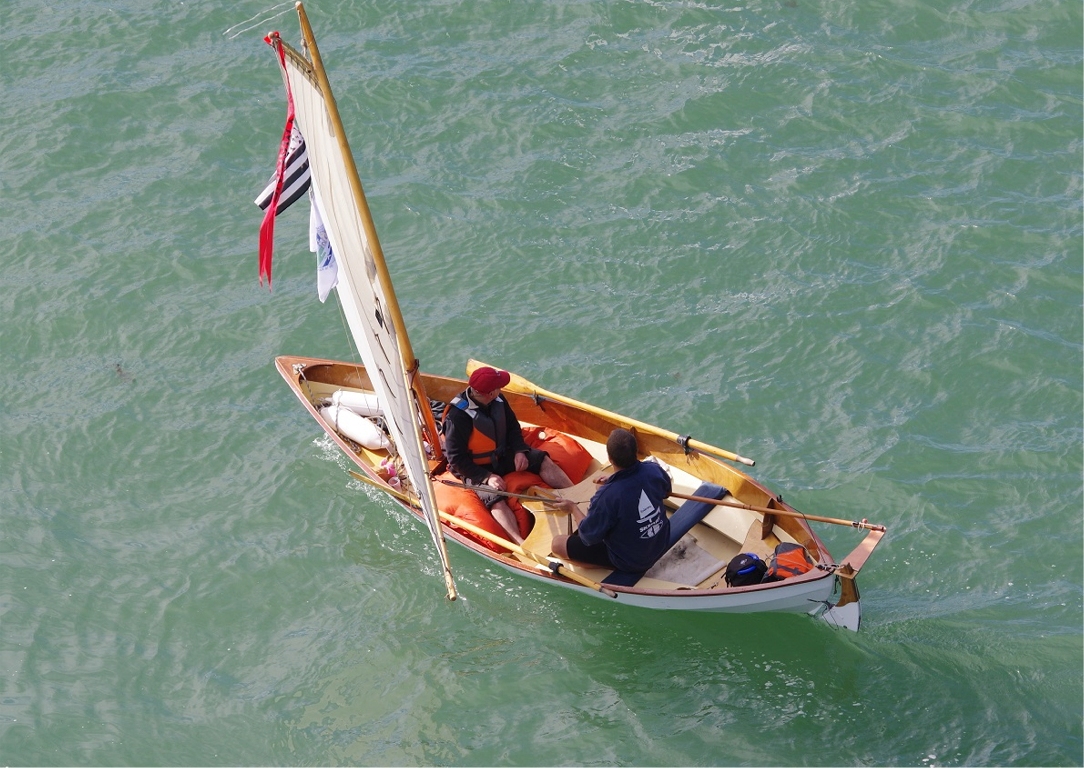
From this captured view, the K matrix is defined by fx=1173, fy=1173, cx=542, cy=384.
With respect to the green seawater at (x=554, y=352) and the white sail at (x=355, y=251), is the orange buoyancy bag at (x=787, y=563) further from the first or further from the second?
the white sail at (x=355, y=251)

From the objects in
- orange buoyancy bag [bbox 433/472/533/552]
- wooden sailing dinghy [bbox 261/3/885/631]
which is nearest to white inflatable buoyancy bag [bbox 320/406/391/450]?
wooden sailing dinghy [bbox 261/3/885/631]

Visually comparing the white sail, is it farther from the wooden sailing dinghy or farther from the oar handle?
the oar handle

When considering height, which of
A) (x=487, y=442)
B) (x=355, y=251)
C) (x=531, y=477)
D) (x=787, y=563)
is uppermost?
(x=355, y=251)

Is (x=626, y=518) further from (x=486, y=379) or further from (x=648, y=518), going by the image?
(x=486, y=379)

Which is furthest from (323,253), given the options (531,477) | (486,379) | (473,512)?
(531,477)

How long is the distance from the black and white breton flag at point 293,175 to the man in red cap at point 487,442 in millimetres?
2473

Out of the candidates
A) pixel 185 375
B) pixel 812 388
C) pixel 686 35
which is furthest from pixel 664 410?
pixel 686 35

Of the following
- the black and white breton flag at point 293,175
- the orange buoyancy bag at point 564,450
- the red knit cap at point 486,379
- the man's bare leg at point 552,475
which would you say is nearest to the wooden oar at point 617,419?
the orange buoyancy bag at point 564,450

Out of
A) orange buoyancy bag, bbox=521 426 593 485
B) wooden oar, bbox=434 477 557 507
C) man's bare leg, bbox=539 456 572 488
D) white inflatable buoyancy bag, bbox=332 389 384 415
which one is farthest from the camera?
white inflatable buoyancy bag, bbox=332 389 384 415

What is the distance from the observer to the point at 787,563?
10469mm

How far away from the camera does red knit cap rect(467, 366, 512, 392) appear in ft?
38.3

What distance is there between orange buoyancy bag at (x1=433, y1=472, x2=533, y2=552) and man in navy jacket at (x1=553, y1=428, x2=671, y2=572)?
0.90 m

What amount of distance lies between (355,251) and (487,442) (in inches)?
99.2

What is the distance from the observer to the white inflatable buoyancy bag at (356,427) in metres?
13.0
